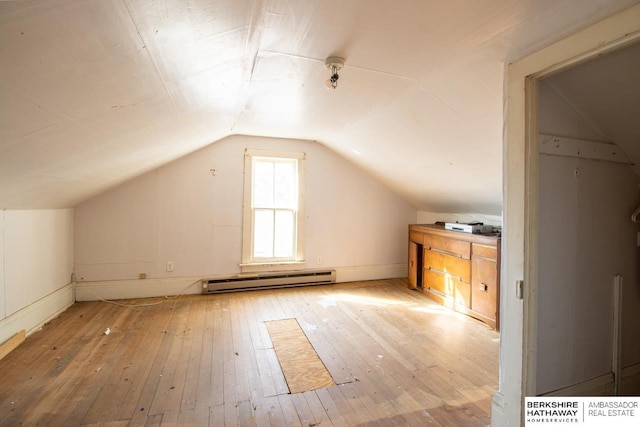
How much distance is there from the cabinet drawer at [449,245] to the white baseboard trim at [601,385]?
1523mm

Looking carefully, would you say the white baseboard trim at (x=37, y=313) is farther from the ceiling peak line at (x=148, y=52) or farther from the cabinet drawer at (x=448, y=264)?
the cabinet drawer at (x=448, y=264)

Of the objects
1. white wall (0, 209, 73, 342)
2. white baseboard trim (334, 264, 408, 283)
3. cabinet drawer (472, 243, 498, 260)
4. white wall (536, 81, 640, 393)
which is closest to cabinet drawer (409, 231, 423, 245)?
white baseboard trim (334, 264, 408, 283)

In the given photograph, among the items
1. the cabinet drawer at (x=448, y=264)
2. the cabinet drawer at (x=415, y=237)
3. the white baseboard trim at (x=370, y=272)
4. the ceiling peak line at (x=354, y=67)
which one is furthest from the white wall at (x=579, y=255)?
the white baseboard trim at (x=370, y=272)

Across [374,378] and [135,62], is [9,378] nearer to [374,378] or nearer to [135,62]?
[135,62]

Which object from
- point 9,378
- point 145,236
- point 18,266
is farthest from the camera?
point 145,236

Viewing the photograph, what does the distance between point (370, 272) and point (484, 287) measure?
1.87 m

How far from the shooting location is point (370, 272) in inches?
184

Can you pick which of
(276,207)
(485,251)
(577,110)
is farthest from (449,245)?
(276,207)

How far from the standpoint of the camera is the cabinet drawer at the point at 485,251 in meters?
2.92

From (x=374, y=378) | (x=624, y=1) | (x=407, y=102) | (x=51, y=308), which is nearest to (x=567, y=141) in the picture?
(x=624, y=1)

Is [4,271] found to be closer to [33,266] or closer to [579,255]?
[33,266]

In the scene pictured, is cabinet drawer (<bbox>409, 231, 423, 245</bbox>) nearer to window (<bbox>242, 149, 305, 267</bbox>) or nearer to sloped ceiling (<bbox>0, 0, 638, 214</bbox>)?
sloped ceiling (<bbox>0, 0, 638, 214</bbox>)

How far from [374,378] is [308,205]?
8.84 ft

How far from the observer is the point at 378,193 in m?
4.71
